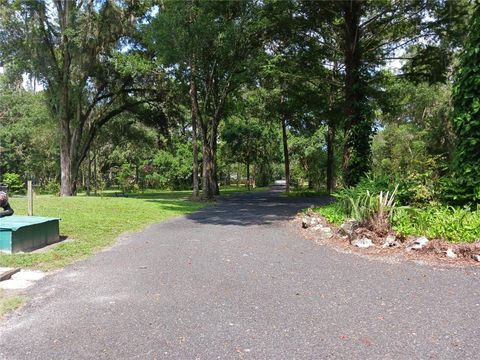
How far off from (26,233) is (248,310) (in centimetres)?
469

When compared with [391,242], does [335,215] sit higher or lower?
higher

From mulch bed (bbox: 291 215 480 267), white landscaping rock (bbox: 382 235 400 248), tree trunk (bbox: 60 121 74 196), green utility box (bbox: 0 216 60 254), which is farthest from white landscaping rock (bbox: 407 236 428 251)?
tree trunk (bbox: 60 121 74 196)

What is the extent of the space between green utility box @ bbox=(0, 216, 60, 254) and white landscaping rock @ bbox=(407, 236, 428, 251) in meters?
6.42

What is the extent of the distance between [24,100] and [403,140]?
3586cm

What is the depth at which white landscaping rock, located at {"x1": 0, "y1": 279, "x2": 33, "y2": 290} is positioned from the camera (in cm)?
483

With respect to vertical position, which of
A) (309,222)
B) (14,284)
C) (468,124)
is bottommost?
(14,284)

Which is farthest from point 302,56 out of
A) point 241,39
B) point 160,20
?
point 160,20

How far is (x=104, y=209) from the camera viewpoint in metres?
13.4

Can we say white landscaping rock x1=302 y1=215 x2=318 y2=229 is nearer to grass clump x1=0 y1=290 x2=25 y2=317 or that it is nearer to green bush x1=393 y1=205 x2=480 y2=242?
green bush x1=393 y1=205 x2=480 y2=242

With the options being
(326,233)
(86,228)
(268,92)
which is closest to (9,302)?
(86,228)

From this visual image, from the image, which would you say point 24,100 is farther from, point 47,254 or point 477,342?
point 477,342

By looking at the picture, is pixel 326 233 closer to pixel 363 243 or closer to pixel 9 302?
pixel 363 243

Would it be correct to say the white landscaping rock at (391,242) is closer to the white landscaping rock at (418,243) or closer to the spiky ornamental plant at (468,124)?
the white landscaping rock at (418,243)

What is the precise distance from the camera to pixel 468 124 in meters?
7.66
